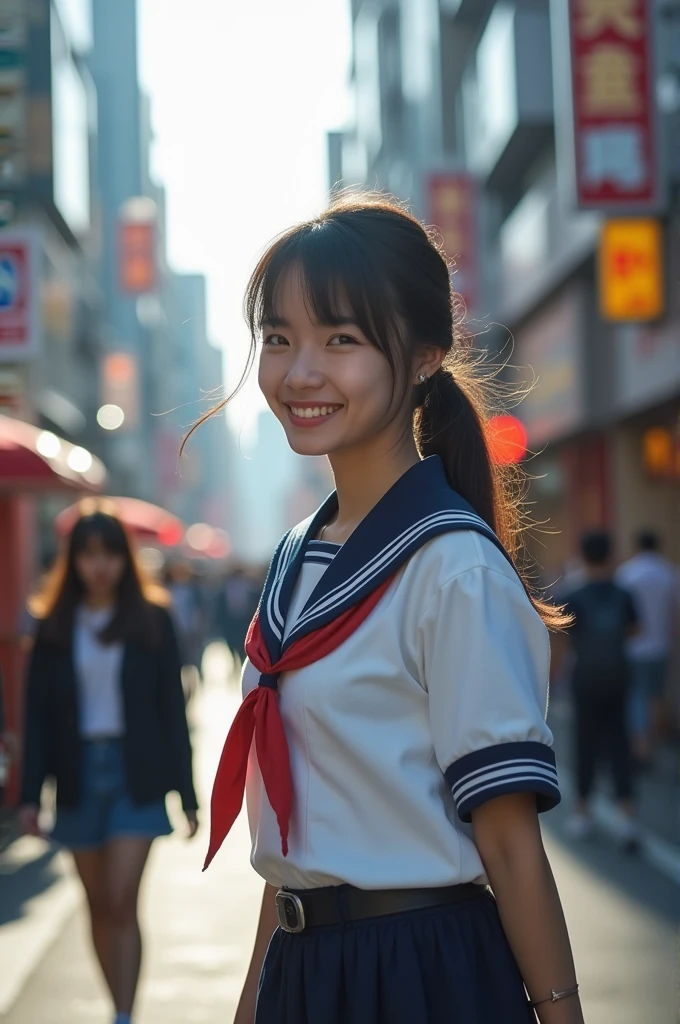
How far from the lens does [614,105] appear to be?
1270 cm

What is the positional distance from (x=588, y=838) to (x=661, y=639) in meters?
3.44

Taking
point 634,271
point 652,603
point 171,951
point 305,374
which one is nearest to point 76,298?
point 634,271

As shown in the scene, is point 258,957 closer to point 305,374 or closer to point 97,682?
point 305,374

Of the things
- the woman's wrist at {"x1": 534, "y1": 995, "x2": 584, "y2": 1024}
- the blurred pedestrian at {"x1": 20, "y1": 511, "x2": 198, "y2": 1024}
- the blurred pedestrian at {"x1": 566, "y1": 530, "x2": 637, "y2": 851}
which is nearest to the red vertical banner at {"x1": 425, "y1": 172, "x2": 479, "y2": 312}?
the blurred pedestrian at {"x1": 566, "y1": 530, "x2": 637, "y2": 851}

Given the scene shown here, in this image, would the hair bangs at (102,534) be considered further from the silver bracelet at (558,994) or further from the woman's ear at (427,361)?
the silver bracelet at (558,994)

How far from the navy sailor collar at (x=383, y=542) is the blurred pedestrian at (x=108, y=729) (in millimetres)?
3136

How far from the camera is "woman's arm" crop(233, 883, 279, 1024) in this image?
224 centimetres

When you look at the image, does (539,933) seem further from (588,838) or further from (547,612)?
(588,838)

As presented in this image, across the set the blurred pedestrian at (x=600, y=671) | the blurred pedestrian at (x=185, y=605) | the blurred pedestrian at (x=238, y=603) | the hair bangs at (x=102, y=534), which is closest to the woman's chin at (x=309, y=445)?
the hair bangs at (x=102, y=534)

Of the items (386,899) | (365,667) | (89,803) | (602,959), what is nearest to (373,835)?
(386,899)

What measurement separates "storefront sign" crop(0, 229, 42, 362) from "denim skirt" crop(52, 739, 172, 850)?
1432 millimetres

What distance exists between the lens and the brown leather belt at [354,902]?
1.97 metres

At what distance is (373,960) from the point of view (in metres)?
1.96

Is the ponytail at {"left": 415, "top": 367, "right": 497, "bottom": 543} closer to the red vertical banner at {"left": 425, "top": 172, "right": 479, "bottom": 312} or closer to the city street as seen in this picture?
the city street
